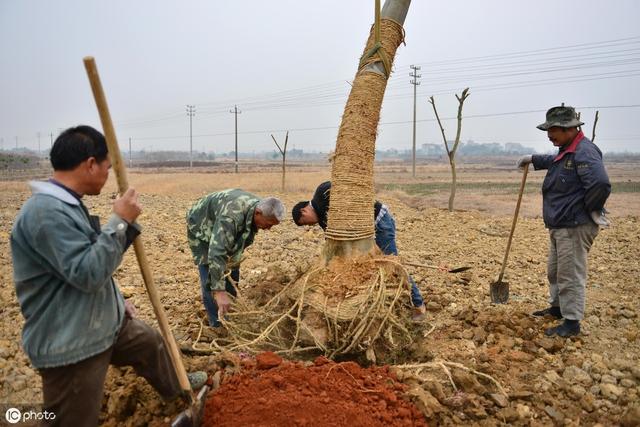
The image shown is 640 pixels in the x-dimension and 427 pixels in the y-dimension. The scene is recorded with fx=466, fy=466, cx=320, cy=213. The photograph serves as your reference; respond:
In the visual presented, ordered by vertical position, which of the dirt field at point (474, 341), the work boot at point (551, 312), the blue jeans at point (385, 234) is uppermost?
the blue jeans at point (385, 234)

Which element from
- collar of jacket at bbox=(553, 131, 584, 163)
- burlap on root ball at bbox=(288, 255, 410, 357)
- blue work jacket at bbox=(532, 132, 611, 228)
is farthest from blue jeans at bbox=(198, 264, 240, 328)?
collar of jacket at bbox=(553, 131, 584, 163)

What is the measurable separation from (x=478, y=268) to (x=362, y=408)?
450 centimetres

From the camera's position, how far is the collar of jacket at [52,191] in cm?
195

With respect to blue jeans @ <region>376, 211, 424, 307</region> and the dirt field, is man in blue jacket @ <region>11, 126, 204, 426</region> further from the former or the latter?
blue jeans @ <region>376, 211, 424, 307</region>

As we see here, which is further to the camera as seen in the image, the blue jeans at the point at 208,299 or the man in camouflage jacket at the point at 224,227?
the blue jeans at the point at 208,299

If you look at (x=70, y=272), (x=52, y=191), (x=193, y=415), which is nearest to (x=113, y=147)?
(x=52, y=191)

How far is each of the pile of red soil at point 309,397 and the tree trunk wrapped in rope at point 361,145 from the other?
→ 40.1 inches

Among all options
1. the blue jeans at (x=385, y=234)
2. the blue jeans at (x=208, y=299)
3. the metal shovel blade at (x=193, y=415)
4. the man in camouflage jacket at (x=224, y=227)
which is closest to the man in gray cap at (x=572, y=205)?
the blue jeans at (x=385, y=234)

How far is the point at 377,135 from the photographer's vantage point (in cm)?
390

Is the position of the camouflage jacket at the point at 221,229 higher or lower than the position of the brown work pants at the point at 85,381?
higher

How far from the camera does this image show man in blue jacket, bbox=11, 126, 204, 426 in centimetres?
189

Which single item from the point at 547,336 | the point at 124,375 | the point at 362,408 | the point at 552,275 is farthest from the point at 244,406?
the point at 552,275

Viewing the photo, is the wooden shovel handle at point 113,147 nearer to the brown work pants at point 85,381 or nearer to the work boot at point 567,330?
the brown work pants at point 85,381

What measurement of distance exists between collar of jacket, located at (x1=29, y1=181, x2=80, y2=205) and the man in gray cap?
3.75 meters
